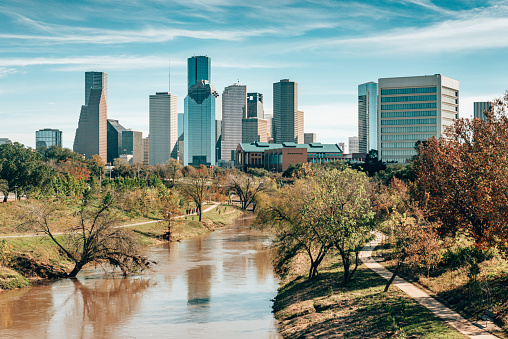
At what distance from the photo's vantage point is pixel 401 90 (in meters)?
187

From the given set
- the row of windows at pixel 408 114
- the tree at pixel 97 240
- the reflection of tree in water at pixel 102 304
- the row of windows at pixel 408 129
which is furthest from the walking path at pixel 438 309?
the row of windows at pixel 408 114

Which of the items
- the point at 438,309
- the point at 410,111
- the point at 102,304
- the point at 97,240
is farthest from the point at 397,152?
the point at 438,309

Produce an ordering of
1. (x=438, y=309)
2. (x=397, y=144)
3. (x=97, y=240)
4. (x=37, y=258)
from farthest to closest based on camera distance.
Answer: (x=397, y=144), (x=37, y=258), (x=97, y=240), (x=438, y=309)

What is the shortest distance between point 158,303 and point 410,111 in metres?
169

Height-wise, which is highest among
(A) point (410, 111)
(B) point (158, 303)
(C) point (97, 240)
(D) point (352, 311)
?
(A) point (410, 111)

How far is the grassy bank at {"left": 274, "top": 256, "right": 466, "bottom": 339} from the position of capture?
24.0 metres

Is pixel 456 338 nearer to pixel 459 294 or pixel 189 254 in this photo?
pixel 459 294

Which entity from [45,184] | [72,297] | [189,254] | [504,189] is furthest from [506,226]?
[45,184]

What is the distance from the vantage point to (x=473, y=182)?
29609mm

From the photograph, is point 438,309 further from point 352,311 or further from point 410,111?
point 410,111

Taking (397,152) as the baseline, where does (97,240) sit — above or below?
below

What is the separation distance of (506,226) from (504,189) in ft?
7.98

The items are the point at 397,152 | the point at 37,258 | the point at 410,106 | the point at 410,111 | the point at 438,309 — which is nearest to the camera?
the point at 438,309

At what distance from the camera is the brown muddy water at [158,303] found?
31172mm
